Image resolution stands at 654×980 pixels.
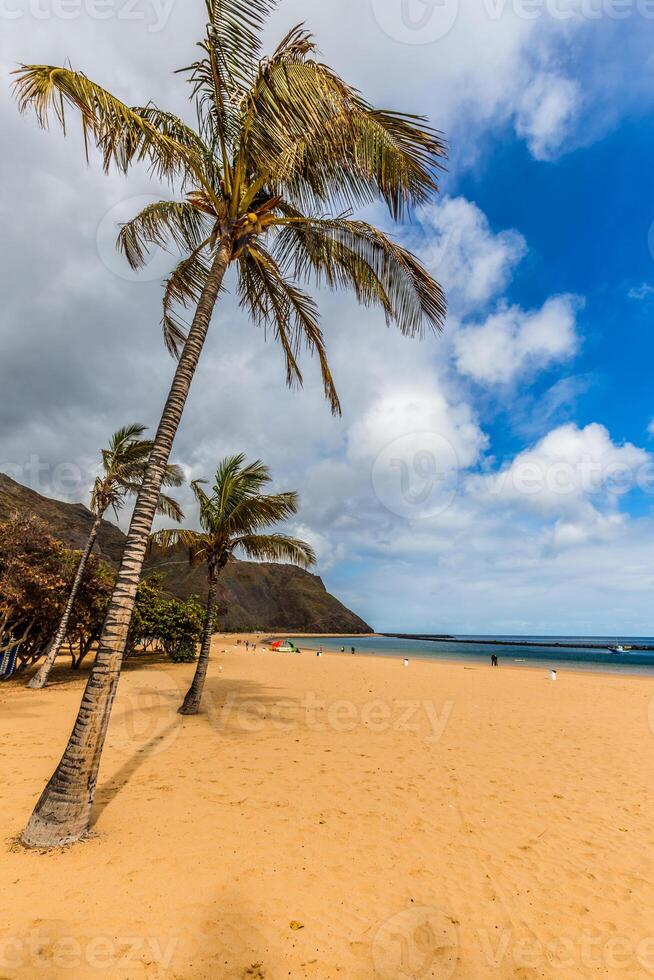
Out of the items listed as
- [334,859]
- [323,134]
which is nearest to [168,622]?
[334,859]

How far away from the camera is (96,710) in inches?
178

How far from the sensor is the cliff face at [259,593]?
287ft

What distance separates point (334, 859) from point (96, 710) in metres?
2.97

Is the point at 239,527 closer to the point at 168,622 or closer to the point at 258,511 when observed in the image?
the point at 258,511

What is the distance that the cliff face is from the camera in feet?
287

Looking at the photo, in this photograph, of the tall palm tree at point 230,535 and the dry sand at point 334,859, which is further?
the tall palm tree at point 230,535

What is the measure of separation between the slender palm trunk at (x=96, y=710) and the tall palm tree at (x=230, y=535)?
582 centimetres

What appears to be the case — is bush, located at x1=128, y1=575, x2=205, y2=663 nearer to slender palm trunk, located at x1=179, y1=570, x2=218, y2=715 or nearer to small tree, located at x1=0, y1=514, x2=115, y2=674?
small tree, located at x1=0, y1=514, x2=115, y2=674

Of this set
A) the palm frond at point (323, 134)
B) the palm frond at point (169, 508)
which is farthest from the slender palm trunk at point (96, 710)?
the palm frond at point (169, 508)

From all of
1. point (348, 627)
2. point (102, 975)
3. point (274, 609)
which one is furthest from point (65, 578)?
point (348, 627)

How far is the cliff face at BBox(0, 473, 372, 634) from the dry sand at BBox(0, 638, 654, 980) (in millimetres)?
73939

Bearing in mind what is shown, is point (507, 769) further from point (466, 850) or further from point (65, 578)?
point (65, 578)

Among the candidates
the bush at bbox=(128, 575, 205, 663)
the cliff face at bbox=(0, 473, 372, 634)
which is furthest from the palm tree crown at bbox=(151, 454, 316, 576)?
the cliff face at bbox=(0, 473, 372, 634)

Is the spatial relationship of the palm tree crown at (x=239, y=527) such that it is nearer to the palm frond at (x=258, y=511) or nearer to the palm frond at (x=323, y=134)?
the palm frond at (x=258, y=511)
